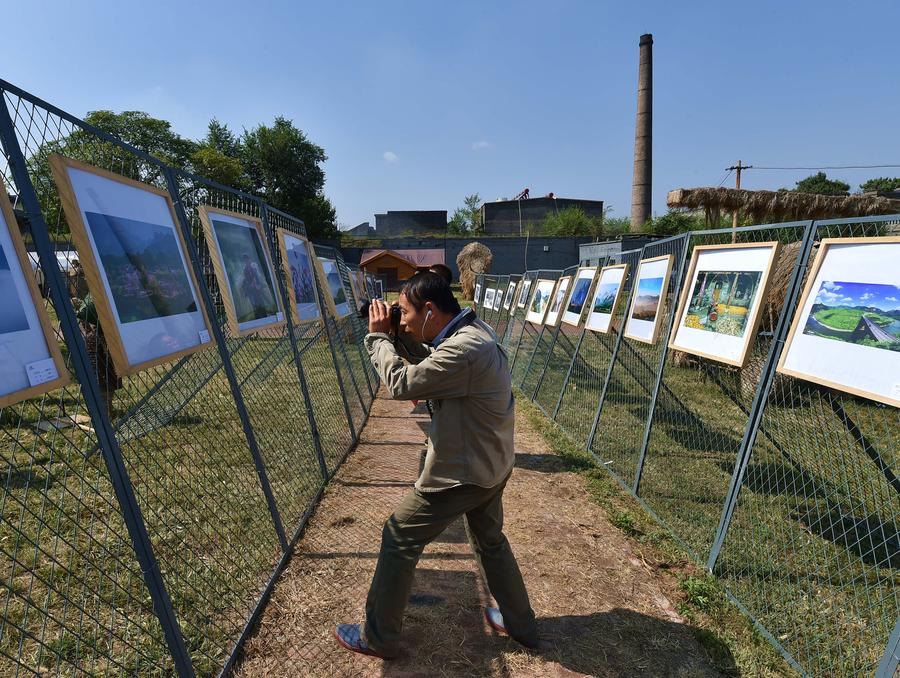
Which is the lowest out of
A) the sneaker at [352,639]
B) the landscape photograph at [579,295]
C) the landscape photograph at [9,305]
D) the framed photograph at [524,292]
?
the sneaker at [352,639]

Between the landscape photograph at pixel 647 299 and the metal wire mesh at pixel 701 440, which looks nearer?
the metal wire mesh at pixel 701 440

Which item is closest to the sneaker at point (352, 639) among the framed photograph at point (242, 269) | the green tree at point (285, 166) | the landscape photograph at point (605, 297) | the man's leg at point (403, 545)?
the man's leg at point (403, 545)

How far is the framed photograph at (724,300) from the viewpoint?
10.4 ft

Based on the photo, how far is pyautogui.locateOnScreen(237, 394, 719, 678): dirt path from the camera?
8.89 ft

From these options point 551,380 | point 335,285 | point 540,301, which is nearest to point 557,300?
point 540,301

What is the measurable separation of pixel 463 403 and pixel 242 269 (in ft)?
6.08

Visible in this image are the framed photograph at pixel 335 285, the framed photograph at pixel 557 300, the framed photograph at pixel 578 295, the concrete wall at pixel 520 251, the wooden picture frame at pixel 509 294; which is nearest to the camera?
the framed photograph at pixel 335 285

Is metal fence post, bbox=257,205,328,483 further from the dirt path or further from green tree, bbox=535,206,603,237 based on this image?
green tree, bbox=535,206,603,237

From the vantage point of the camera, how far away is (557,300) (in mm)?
Answer: 7750

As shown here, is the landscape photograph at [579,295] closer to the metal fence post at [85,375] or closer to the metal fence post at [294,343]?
the metal fence post at [294,343]

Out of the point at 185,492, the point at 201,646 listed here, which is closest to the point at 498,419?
the point at 201,646

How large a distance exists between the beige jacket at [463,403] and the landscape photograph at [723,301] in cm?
183

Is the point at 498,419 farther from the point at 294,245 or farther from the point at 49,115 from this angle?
the point at 294,245

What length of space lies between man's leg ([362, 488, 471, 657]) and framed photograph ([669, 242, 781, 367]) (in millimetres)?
2046
